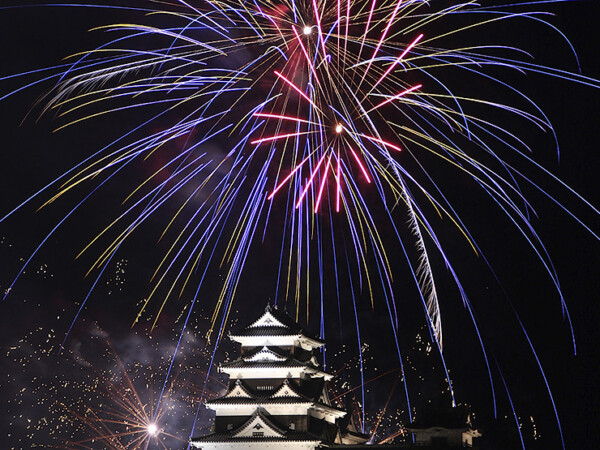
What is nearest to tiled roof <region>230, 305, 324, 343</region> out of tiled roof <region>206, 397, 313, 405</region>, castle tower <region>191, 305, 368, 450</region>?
castle tower <region>191, 305, 368, 450</region>

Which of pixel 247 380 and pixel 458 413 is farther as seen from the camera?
pixel 247 380

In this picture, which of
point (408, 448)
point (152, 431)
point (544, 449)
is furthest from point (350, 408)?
point (152, 431)

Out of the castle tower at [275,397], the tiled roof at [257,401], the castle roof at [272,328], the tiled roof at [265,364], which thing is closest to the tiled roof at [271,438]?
the castle tower at [275,397]

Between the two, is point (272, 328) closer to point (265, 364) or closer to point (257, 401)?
point (265, 364)

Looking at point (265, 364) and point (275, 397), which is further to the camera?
point (265, 364)

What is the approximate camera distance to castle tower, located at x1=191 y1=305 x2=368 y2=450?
3180 centimetres

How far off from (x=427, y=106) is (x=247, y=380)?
21.8 meters

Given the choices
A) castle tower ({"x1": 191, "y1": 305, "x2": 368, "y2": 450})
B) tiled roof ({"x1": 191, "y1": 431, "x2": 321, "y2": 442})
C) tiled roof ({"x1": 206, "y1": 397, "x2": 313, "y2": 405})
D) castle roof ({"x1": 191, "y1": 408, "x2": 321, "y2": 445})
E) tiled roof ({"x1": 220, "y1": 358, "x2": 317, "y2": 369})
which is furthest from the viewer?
tiled roof ({"x1": 220, "y1": 358, "x2": 317, "y2": 369})

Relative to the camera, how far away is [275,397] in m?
32.7

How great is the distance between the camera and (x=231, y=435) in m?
32.1

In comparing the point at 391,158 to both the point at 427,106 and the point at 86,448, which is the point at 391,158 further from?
the point at 86,448

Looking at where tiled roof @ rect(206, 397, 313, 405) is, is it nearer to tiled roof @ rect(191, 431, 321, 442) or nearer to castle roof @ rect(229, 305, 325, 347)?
tiled roof @ rect(191, 431, 321, 442)

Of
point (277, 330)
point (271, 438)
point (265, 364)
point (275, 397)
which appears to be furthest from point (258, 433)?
point (277, 330)

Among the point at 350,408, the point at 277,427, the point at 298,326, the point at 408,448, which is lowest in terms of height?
the point at 408,448
